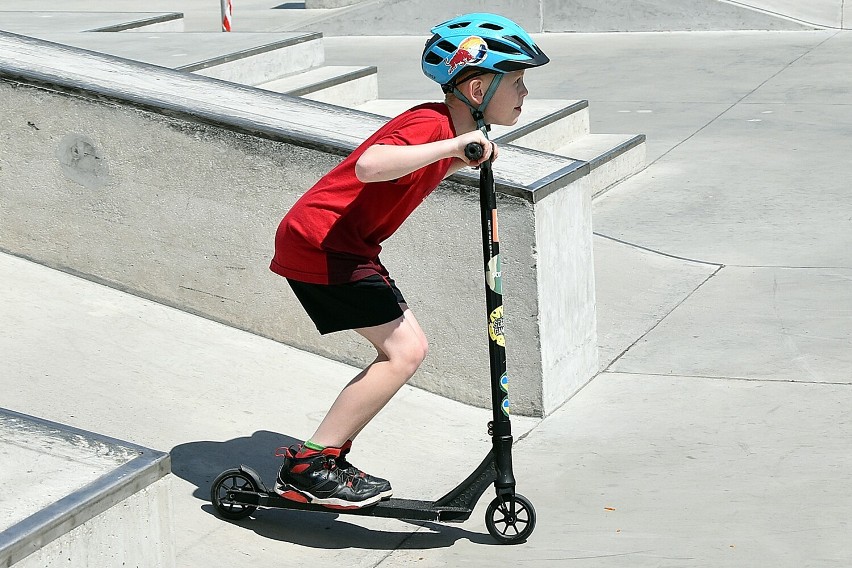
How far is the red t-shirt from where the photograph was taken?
12.0 feet

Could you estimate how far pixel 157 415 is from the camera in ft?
15.0

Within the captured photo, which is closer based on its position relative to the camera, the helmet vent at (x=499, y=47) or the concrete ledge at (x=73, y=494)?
the concrete ledge at (x=73, y=494)

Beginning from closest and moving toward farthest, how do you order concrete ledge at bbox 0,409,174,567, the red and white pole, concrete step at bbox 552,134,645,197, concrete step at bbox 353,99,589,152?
1. concrete ledge at bbox 0,409,174,567
2. concrete step at bbox 353,99,589,152
3. concrete step at bbox 552,134,645,197
4. the red and white pole

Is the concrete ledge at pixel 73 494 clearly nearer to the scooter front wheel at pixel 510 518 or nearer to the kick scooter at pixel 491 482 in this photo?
the kick scooter at pixel 491 482

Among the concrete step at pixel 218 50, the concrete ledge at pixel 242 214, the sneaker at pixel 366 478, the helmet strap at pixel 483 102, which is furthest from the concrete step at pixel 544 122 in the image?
the sneaker at pixel 366 478

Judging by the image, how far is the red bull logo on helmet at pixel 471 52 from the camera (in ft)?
11.7

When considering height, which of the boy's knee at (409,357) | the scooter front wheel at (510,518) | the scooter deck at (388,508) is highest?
the boy's knee at (409,357)

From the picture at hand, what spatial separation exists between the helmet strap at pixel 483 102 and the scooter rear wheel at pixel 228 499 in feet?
4.45

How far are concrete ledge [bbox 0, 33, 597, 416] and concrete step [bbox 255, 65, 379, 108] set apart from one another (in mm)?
2574

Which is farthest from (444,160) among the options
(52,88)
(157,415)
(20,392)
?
(52,88)

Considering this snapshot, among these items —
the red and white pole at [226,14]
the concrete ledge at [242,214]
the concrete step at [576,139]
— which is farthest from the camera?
the red and white pole at [226,14]

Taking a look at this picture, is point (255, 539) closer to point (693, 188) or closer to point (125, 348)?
point (125, 348)

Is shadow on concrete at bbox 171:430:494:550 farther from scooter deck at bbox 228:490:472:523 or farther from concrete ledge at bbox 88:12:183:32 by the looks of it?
concrete ledge at bbox 88:12:183:32

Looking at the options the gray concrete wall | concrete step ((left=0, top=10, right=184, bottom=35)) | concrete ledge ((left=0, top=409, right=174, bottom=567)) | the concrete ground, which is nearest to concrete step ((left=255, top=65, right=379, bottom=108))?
the concrete ground
